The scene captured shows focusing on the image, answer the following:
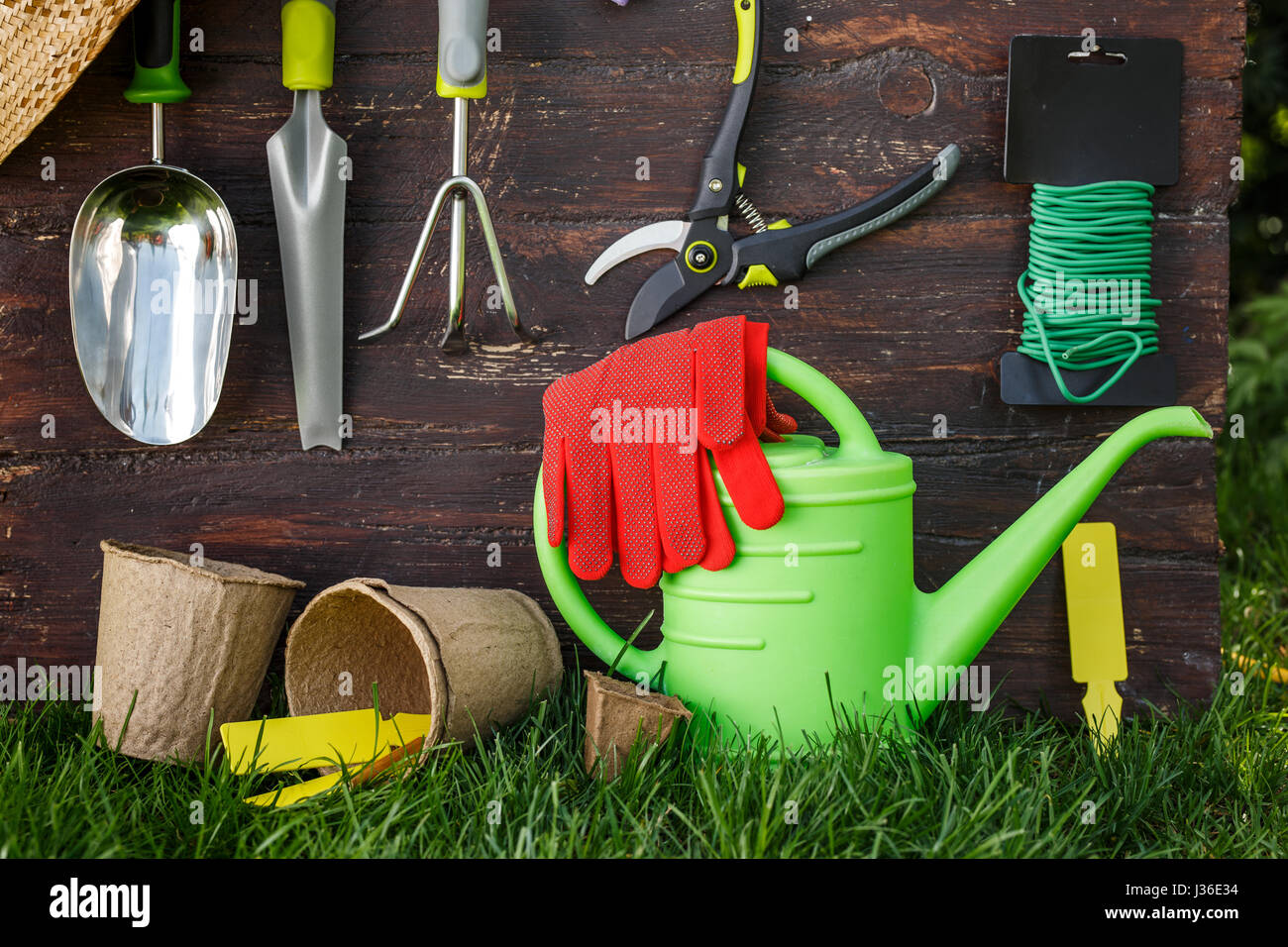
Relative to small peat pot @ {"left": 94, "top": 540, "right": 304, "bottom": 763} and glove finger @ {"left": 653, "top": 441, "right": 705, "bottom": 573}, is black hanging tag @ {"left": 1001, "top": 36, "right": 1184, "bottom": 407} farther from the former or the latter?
small peat pot @ {"left": 94, "top": 540, "right": 304, "bottom": 763}

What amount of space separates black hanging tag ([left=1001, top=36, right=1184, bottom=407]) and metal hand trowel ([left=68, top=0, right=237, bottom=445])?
0.98 meters

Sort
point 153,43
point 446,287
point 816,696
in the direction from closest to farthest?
1. point 816,696
2. point 153,43
3. point 446,287

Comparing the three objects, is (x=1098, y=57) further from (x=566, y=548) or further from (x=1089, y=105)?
(x=566, y=548)

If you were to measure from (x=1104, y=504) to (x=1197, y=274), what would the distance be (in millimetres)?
309

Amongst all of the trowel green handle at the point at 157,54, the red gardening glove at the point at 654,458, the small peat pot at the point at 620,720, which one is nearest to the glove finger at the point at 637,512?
the red gardening glove at the point at 654,458

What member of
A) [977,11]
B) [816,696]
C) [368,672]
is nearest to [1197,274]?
[977,11]

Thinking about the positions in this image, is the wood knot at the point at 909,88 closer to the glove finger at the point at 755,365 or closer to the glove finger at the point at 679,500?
→ the glove finger at the point at 755,365

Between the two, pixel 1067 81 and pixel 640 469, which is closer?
pixel 640 469

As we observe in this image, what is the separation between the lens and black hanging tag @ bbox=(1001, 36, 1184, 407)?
1.18m

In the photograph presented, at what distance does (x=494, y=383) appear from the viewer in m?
1.25

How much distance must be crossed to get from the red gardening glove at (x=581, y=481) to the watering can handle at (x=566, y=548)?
2 centimetres
